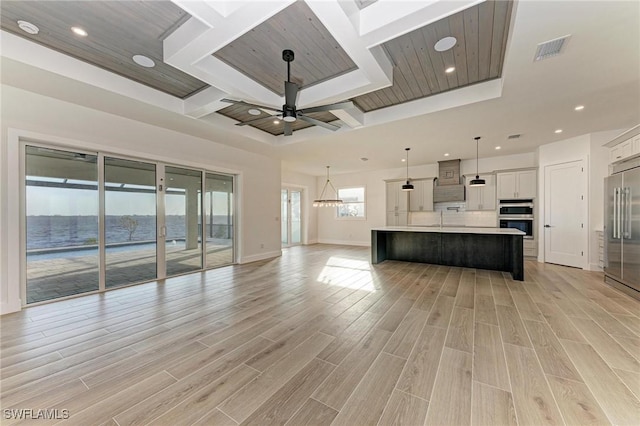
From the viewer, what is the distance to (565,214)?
18.7 feet

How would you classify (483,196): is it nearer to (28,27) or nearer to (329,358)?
(329,358)

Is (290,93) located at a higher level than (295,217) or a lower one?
higher

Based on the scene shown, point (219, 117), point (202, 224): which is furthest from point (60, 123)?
point (202, 224)

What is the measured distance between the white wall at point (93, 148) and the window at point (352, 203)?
4416 millimetres

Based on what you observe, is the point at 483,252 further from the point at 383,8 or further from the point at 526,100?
the point at 383,8

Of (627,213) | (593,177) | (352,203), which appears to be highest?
(593,177)

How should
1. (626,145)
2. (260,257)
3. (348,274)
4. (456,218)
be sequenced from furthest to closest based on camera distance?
(456,218), (260,257), (348,274), (626,145)

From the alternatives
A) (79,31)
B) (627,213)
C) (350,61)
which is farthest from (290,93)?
(627,213)

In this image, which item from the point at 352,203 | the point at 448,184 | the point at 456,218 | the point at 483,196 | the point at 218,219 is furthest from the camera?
→ the point at 352,203

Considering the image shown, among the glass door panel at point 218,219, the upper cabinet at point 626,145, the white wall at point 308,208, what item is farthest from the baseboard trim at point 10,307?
the upper cabinet at point 626,145

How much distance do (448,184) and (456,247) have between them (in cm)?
270

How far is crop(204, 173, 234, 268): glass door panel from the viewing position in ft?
18.5

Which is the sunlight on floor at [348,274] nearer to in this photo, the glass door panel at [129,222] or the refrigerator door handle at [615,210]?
the glass door panel at [129,222]

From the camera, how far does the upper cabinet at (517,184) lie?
6.41 metres
